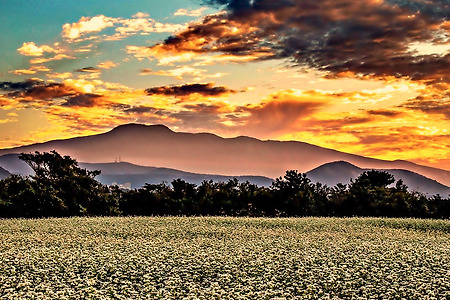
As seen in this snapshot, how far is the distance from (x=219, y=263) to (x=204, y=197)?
1811 centimetres

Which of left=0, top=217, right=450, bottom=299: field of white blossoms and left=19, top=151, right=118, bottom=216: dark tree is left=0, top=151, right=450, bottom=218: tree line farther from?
left=0, top=217, right=450, bottom=299: field of white blossoms

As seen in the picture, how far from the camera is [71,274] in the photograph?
45.8 feet

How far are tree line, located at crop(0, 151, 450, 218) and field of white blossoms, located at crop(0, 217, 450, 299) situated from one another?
26.5ft

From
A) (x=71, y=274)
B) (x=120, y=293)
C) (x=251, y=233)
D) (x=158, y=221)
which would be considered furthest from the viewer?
(x=158, y=221)

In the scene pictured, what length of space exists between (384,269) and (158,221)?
1549cm

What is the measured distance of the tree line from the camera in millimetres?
32500

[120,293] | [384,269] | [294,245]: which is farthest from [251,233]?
[120,293]

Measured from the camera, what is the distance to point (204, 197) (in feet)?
109

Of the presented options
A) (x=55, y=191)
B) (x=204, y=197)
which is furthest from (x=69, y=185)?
(x=204, y=197)

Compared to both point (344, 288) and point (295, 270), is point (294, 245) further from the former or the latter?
point (344, 288)

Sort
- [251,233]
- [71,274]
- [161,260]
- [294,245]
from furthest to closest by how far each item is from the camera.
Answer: [251,233], [294,245], [161,260], [71,274]

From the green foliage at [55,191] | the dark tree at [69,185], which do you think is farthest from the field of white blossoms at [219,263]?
the dark tree at [69,185]

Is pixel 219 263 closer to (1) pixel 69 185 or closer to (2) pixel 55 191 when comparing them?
(2) pixel 55 191

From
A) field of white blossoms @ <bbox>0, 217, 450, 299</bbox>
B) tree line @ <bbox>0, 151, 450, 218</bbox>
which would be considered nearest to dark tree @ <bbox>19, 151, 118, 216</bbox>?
tree line @ <bbox>0, 151, 450, 218</bbox>
